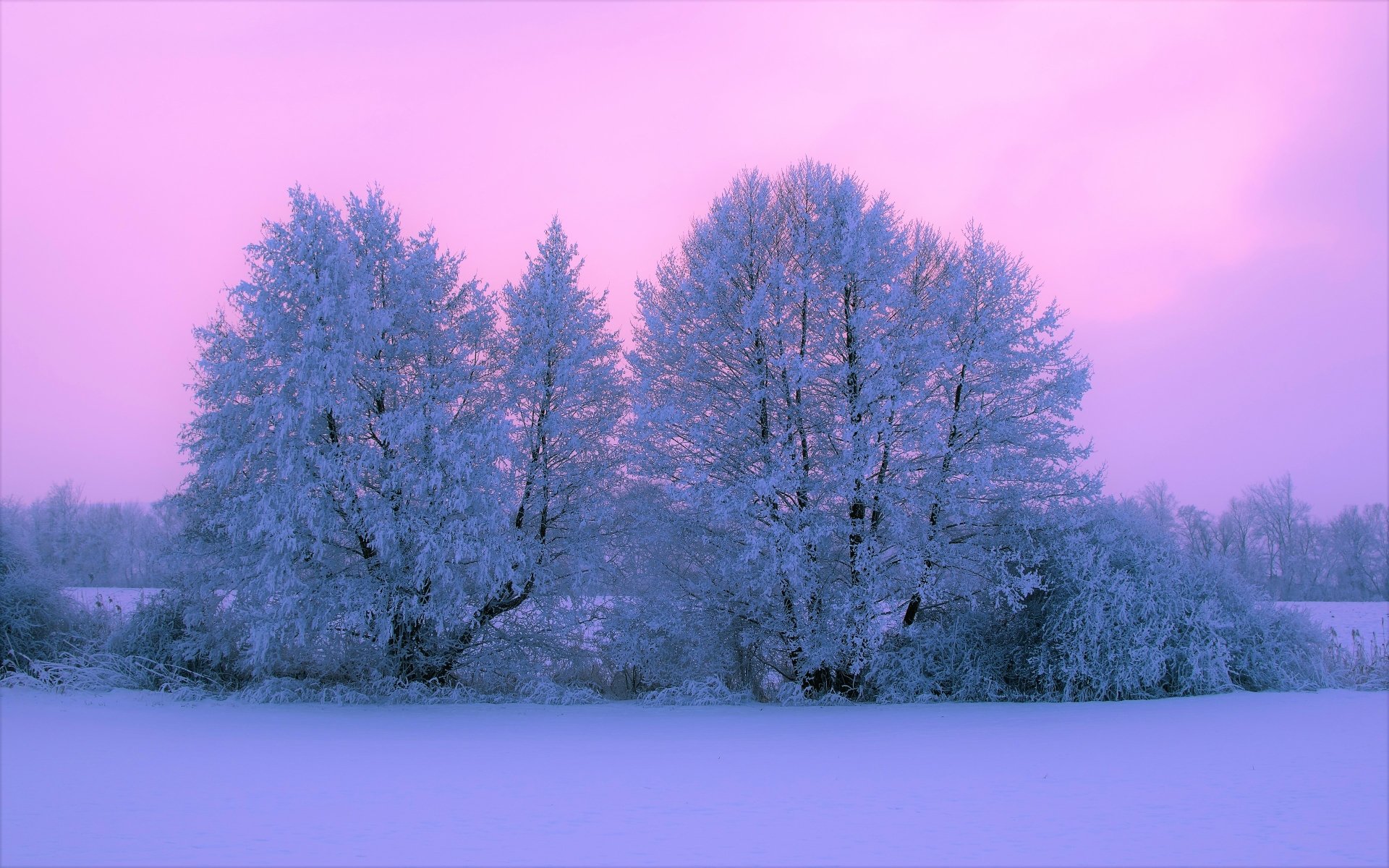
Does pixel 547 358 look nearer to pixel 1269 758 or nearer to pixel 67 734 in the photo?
pixel 67 734

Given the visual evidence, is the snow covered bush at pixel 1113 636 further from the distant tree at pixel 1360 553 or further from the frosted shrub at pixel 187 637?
the distant tree at pixel 1360 553

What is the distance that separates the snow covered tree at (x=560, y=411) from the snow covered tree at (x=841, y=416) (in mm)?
1267

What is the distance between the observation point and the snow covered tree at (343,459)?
15.2 metres

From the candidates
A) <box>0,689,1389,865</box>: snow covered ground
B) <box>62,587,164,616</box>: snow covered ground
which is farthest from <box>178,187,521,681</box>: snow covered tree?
<box>62,587,164,616</box>: snow covered ground

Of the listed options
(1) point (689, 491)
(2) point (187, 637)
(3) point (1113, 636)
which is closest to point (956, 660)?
(3) point (1113, 636)

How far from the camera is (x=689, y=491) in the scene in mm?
16094

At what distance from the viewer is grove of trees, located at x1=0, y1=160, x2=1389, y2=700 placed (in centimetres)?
1550

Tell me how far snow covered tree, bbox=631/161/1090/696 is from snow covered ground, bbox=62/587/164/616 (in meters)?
10.8

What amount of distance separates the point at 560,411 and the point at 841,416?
225 inches

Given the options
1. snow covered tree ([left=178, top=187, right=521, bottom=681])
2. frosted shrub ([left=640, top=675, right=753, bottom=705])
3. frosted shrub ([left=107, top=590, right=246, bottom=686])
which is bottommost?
frosted shrub ([left=640, top=675, right=753, bottom=705])

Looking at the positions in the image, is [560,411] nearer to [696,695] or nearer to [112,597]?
[696,695]

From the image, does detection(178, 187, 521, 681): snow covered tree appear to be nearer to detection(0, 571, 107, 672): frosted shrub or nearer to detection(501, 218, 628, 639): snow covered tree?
detection(501, 218, 628, 639): snow covered tree

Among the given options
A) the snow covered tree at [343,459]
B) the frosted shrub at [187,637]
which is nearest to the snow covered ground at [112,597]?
the frosted shrub at [187,637]

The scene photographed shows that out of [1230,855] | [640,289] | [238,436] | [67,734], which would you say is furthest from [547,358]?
[1230,855]
